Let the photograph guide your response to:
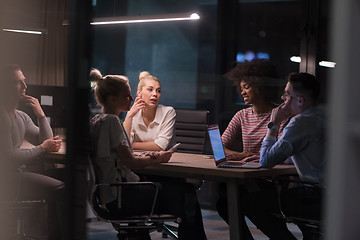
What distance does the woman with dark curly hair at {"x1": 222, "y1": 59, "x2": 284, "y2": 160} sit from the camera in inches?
143

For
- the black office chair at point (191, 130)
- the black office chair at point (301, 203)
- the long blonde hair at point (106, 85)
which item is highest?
the long blonde hair at point (106, 85)

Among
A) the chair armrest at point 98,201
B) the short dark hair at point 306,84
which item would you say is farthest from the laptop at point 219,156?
the short dark hair at point 306,84

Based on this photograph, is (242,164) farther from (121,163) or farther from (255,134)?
(121,163)

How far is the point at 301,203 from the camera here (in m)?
2.54

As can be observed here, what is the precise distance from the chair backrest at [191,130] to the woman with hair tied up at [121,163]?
118 centimetres

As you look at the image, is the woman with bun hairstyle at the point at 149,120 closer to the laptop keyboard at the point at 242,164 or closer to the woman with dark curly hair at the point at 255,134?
the woman with dark curly hair at the point at 255,134

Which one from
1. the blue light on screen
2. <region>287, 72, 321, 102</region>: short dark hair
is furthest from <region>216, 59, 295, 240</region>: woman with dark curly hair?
the blue light on screen

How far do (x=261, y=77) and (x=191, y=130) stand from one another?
100 cm

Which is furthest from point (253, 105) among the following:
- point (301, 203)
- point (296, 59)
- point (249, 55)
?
point (249, 55)

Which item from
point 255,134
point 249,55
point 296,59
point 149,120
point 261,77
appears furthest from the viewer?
point 249,55

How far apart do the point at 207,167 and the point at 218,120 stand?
9.04 ft

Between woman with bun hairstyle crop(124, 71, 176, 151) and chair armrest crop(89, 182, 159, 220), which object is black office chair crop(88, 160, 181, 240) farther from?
woman with bun hairstyle crop(124, 71, 176, 151)

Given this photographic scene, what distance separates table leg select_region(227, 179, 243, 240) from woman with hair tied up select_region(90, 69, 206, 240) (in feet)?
1.26

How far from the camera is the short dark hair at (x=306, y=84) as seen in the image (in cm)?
226
